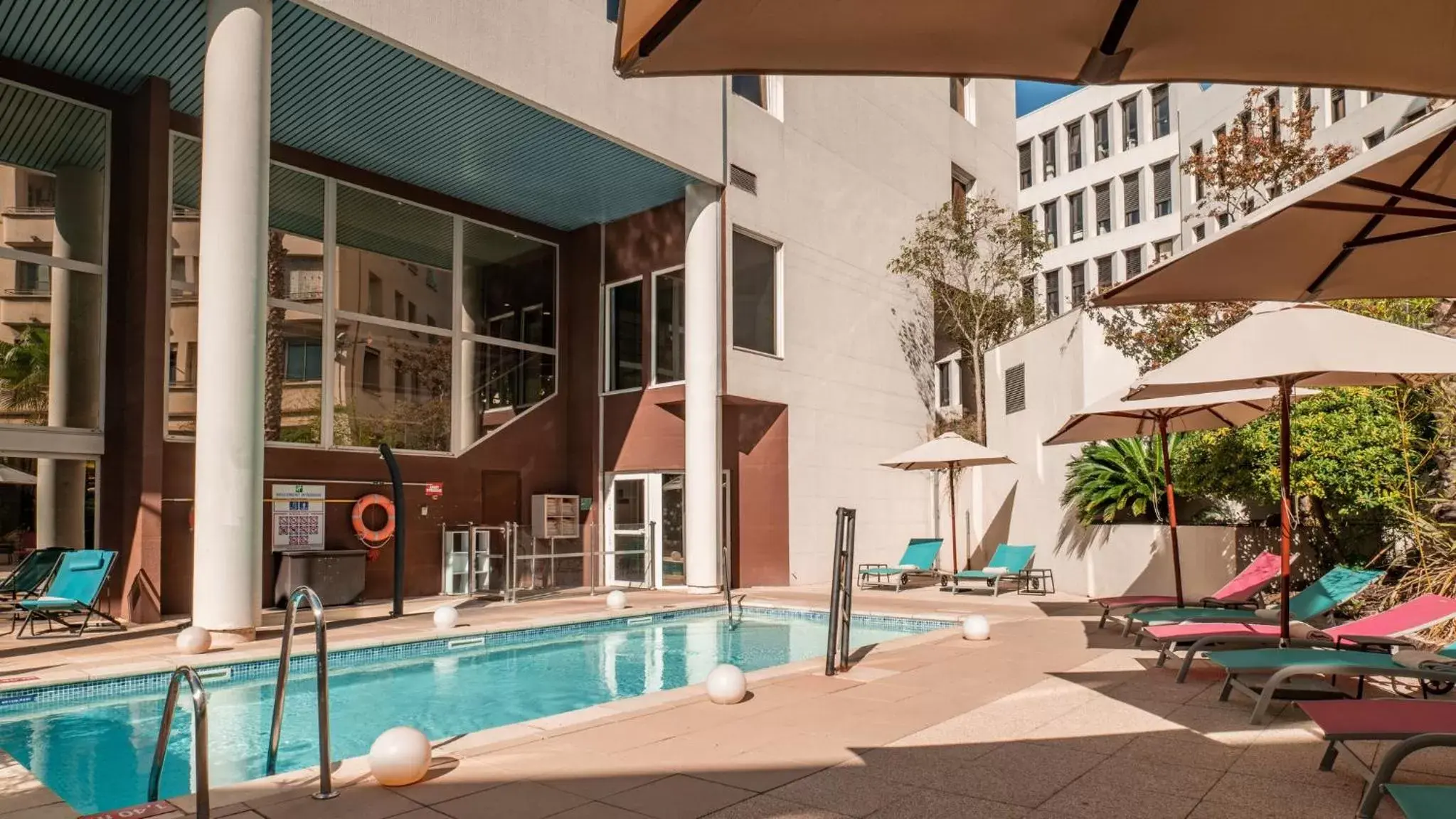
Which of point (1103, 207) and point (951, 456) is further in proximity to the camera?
point (1103, 207)

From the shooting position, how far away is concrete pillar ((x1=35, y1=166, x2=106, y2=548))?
1088 centimetres

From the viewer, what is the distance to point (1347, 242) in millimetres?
4242

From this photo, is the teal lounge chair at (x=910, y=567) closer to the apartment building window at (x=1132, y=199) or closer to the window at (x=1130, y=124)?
the apartment building window at (x=1132, y=199)

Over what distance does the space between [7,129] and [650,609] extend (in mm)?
9232

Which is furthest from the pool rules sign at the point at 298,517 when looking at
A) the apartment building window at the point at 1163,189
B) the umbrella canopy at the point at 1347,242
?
the apartment building window at the point at 1163,189

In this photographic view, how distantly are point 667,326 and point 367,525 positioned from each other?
17.5ft

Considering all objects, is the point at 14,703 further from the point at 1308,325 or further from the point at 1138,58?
the point at 1308,325

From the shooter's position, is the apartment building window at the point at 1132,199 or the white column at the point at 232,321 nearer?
the white column at the point at 232,321

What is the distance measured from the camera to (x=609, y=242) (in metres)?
16.0

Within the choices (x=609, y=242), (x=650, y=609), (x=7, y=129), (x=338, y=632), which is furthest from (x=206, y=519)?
(x=609, y=242)

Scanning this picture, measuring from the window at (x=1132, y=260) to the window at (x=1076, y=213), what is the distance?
6.59 ft

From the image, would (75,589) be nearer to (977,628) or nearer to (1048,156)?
(977,628)

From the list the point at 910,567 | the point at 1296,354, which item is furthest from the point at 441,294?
the point at 1296,354

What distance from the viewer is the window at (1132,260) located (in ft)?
104
